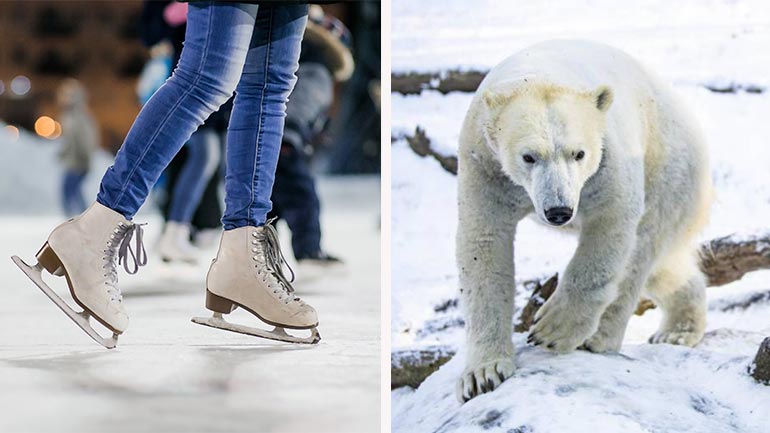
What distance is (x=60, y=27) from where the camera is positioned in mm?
7902

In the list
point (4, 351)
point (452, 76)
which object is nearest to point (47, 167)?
point (4, 351)

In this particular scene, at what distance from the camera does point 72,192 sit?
6586 mm

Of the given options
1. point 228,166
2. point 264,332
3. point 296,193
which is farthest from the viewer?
point 296,193

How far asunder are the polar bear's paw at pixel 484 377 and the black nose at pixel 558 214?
278mm

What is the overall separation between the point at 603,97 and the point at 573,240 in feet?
0.85

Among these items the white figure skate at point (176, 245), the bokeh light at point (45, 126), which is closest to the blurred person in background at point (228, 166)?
the white figure skate at point (176, 245)

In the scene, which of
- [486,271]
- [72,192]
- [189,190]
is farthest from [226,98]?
[72,192]

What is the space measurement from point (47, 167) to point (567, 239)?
7118mm

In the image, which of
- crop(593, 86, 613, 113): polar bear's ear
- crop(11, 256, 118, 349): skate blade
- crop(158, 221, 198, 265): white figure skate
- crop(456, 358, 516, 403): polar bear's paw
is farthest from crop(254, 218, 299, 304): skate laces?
crop(158, 221, 198, 265): white figure skate

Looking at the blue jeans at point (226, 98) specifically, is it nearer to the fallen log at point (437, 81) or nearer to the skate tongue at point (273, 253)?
the skate tongue at point (273, 253)

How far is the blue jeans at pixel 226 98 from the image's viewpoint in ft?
5.90

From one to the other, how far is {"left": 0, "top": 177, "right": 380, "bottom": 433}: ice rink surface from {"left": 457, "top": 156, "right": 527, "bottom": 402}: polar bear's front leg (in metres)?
0.22

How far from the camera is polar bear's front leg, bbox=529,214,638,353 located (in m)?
1.68

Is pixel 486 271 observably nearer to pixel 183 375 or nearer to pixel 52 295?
pixel 183 375
